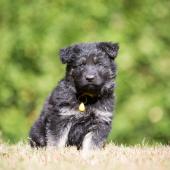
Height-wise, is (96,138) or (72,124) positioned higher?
(72,124)

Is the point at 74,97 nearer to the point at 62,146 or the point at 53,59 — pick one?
the point at 62,146

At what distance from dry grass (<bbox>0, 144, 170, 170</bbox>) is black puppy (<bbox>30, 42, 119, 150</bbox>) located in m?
0.42

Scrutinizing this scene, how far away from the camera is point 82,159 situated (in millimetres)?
8805

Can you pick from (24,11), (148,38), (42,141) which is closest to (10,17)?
(24,11)

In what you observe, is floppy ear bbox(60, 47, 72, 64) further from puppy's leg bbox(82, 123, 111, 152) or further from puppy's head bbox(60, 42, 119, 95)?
puppy's leg bbox(82, 123, 111, 152)

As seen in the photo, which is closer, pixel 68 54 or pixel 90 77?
pixel 90 77

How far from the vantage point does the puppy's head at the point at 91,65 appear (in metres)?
10.0

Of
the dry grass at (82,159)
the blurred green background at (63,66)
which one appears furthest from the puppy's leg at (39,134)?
the blurred green background at (63,66)

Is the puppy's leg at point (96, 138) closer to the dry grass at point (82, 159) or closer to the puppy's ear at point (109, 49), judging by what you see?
the dry grass at point (82, 159)

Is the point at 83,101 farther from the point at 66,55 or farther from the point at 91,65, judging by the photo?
the point at 66,55

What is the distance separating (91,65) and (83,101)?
503 millimetres

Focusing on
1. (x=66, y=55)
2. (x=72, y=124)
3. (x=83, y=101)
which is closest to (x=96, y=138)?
(x=72, y=124)

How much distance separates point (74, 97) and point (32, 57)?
4.30 m

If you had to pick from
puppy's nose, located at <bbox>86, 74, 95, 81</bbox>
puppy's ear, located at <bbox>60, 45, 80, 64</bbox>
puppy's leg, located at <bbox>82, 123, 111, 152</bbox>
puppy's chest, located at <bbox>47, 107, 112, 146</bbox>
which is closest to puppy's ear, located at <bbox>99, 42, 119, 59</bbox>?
puppy's ear, located at <bbox>60, 45, 80, 64</bbox>
